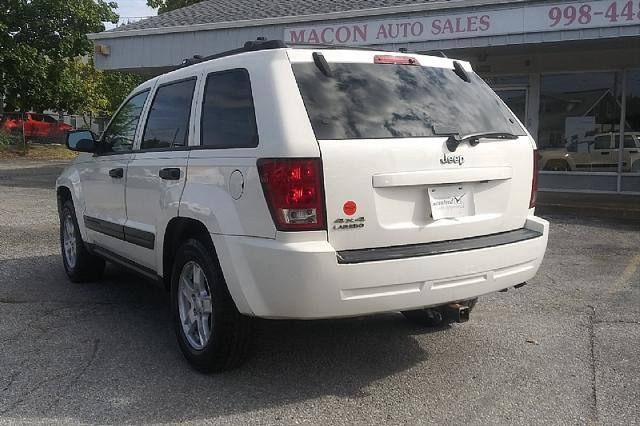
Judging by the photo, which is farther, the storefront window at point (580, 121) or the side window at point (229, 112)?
the storefront window at point (580, 121)

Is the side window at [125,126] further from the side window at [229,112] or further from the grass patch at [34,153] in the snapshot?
the grass patch at [34,153]

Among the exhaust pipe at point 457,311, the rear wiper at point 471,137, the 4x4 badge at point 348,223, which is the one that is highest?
A: the rear wiper at point 471,137

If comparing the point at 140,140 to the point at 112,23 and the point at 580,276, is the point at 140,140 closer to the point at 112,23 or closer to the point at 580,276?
the point at 580,276

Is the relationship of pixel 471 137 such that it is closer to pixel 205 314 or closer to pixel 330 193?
pixel 330 193

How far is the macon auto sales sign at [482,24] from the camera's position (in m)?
10.4

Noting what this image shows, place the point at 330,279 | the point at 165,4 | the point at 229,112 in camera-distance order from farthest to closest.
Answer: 1. the point at 165,4
2. the point at 229,112
3. the point at 330,279

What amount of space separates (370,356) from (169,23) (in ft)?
44.6

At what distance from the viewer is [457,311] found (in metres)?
4.11

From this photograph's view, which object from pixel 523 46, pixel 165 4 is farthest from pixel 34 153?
pixel 523 46

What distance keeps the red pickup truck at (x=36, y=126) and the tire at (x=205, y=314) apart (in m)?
24.7

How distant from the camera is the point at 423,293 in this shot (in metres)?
3.60

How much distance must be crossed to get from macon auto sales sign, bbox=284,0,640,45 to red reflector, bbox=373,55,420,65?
7.77 meters

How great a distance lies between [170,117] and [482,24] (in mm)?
8189

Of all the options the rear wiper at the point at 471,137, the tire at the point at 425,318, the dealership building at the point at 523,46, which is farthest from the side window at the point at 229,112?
the dealership building at the point at 523,46
